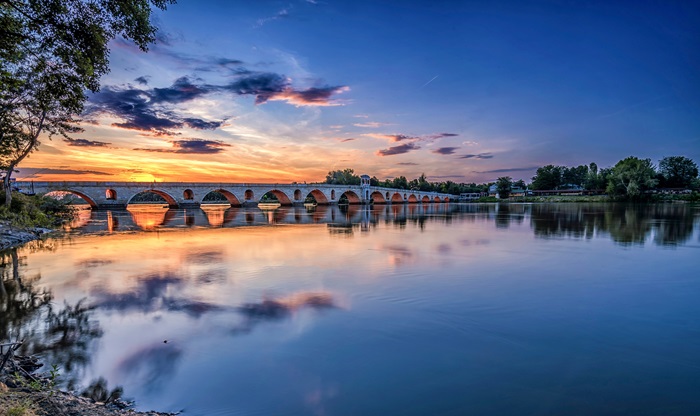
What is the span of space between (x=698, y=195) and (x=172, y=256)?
10575cm

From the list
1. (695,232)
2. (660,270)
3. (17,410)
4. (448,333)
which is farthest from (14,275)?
(695,232)

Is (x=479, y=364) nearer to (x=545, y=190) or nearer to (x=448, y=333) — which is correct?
(x=448, y=333)

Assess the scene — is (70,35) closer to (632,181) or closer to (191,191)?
(191,191)

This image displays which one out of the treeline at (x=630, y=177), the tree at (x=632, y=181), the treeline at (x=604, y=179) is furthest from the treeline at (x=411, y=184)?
the tree at (x=632, y=181)

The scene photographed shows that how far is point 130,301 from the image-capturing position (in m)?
8.46

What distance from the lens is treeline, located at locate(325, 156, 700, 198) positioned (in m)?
82.5

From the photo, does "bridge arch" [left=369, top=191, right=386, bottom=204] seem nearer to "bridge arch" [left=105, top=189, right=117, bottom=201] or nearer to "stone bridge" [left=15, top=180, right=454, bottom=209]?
"stone bridge" [left=15, top=180, right=454, bottom=209]

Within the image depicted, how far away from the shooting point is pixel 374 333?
631 centimetres

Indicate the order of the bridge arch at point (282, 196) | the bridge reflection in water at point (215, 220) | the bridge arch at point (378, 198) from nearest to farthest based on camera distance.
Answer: the bridge reflection in water at point (215, 220) → the bridge arch at point (282, 196) → the bridge arch at point (378, 198)

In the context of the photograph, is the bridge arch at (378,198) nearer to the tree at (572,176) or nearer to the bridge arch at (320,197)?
the bridge arch at (320,197)

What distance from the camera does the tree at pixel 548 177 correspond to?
134 meters

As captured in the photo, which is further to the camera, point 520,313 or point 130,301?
point 130,301

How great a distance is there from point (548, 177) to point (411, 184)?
51519mm

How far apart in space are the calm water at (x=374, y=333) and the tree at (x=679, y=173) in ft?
377
